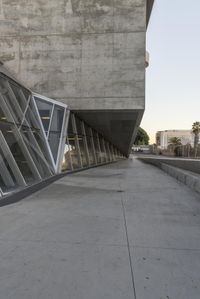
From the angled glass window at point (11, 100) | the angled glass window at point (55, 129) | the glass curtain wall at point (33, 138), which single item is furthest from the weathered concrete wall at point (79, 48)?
the angled glass window at point (11, 100)

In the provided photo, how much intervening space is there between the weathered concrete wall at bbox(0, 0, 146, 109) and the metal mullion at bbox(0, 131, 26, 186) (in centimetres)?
842

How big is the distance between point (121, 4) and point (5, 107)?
10.8 metres

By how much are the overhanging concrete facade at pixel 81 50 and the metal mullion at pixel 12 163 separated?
8.37 meters

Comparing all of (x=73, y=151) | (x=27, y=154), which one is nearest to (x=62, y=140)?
(x=73, y=151)

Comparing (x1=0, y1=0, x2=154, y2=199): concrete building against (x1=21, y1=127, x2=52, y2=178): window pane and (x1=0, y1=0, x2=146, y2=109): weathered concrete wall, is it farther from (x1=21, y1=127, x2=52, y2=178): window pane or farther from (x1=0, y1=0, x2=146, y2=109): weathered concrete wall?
(x1=21, y1=127, x2=52, y2=178): window pane

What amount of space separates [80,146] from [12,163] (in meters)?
11.1

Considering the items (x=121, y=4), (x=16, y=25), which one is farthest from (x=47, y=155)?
(x=121, y=4)

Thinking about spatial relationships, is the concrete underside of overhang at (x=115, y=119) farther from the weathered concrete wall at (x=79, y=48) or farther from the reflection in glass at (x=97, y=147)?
the weathered concrete wall at (x=79, y=48)

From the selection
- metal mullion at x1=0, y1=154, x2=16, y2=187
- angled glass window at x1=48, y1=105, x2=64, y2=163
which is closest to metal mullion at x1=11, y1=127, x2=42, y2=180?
metal mullion at x1=0, y1=154, x2=16, y2=187

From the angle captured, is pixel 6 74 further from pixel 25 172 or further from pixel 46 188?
pixel 46 188

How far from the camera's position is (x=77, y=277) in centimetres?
337

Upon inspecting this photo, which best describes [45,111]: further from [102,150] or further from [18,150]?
[102,150]

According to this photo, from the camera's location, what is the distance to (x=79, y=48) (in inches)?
653

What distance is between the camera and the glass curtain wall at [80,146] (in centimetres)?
1686
